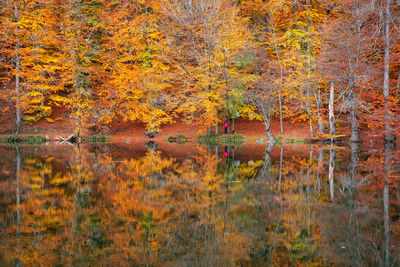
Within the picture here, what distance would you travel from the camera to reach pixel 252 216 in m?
5.77

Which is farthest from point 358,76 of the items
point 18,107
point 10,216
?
point 18,107

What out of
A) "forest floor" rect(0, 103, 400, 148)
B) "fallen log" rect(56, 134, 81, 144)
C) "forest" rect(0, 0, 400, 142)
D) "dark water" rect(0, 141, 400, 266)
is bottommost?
"dark water" rect(0, 141, 400, 266)

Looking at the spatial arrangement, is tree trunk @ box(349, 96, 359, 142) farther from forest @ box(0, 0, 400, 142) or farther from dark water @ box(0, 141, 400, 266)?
dark water @ box(0, 141, 400, 266)

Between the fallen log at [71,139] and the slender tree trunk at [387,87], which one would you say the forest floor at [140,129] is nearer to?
the fallen log at [71,139]

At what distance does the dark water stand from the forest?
48.9ft

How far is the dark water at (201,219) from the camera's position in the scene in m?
4.18

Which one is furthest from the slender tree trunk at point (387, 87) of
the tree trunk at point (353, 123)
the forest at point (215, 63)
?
the tree trunk at point (353, 123)

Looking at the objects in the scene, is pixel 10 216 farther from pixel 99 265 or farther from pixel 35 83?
pixel 35 83

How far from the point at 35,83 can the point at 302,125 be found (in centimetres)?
2418

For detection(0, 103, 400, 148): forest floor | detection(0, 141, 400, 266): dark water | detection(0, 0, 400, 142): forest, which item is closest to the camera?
detection(0, 141, 400, 266): dark water

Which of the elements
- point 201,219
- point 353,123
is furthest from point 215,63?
point 201,219

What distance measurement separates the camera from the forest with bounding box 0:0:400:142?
22875 millimetres

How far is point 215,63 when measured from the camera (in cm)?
2473

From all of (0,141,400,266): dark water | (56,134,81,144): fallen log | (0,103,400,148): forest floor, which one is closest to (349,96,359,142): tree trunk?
(0,103,400,148): forest floor
